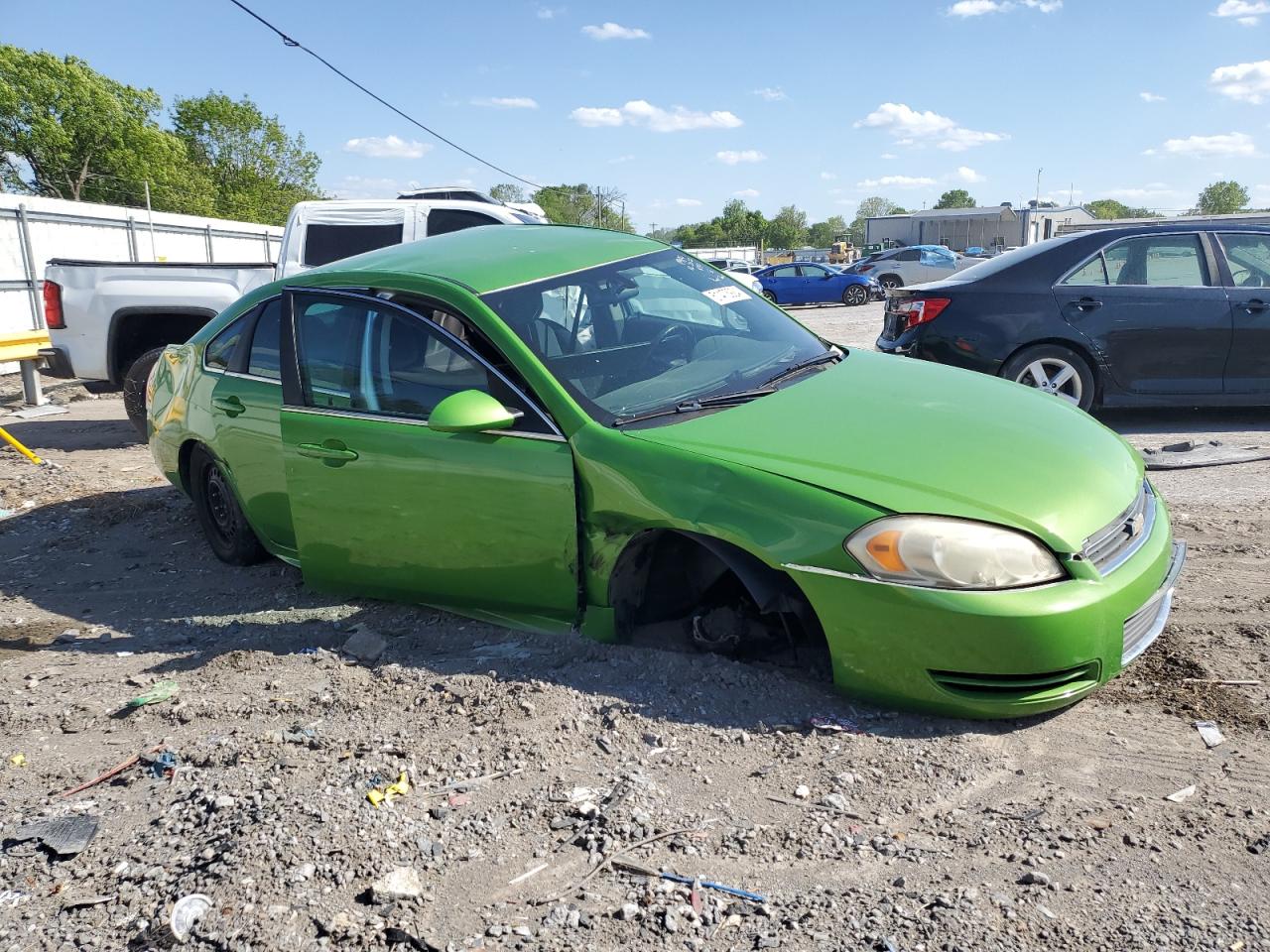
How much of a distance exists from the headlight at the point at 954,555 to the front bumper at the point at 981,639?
36mm

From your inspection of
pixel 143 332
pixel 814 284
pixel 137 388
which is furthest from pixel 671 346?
pixel 814 284

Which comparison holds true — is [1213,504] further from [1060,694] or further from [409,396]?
[409,396]

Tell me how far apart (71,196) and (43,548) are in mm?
62719

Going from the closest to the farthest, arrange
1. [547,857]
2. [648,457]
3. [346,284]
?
[547,857] → [648,457] → [346,284]

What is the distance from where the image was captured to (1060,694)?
3.04 metres

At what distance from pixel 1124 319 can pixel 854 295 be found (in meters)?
23.5

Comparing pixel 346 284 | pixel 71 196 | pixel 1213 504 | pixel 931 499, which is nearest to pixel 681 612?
pixel 931 499

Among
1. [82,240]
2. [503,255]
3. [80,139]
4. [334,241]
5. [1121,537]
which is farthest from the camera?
[80,139]

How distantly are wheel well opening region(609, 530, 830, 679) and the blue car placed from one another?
27015mm

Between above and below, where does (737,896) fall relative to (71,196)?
below

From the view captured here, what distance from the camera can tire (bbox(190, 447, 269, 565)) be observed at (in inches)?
210

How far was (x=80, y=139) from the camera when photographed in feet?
190

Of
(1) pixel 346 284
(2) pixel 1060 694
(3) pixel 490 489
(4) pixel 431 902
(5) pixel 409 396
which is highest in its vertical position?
(1) pixel 346 284

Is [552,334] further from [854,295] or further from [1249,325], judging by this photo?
[854,295]
